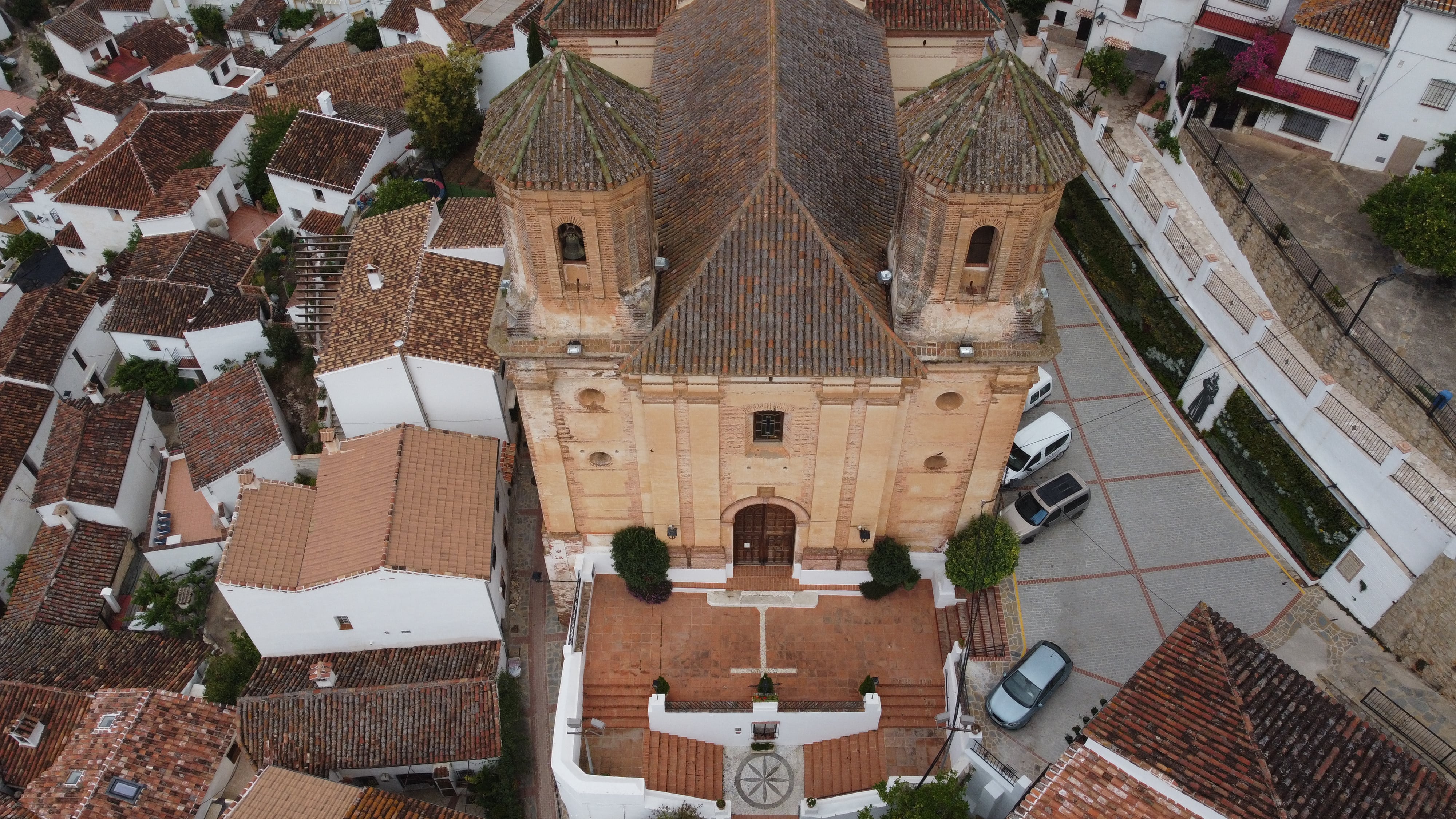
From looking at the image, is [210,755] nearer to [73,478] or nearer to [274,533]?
[274,533]

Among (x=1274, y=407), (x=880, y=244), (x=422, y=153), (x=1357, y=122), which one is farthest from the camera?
(x=422, y=153)

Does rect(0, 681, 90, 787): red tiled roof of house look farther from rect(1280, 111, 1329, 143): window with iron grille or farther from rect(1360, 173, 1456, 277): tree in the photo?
rect(1280, 111, 1329, 143): window with iron grille

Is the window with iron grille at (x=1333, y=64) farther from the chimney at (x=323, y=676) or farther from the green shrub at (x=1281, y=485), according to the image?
the chimney at (x=323, y=676)

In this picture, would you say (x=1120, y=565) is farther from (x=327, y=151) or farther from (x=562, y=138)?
(x=327, y=151)

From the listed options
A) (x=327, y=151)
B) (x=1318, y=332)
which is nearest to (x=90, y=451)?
(x=327, y=151)

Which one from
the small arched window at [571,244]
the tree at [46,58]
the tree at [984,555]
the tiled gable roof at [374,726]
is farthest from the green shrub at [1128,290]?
the tree at [46,58]

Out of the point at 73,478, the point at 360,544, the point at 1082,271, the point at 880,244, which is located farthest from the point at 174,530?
the point at 1082,271

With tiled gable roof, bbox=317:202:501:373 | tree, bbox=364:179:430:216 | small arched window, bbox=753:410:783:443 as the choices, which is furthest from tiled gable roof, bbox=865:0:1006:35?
tree, bbox=364:179:430:216
